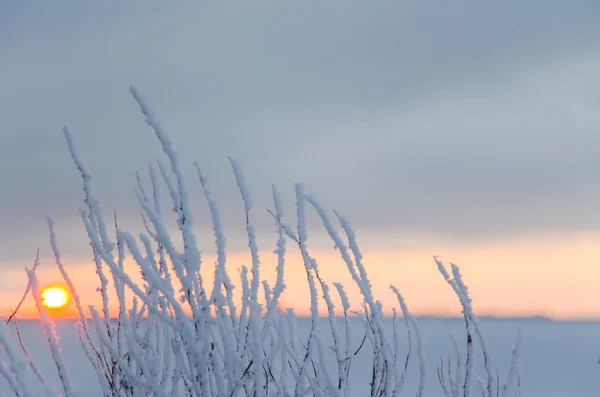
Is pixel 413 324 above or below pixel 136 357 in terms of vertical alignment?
above

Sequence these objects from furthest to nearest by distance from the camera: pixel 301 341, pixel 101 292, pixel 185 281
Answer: pixel 301 341 < pixel 101 292 < pixel 185 281

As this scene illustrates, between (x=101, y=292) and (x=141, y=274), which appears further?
(x=101, y=292)

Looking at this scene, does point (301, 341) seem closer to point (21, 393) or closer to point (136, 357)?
point (136, 357)

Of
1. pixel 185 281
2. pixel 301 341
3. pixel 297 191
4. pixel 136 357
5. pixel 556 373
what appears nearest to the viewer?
pixel 185 281

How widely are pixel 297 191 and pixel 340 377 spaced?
1009mm

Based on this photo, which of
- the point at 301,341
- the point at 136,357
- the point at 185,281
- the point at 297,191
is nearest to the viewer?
the point at 185,281

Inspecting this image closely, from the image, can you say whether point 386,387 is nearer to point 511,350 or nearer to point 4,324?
point 511,350

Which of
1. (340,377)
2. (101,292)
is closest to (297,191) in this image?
(340,377)

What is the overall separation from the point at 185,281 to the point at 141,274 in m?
0.19

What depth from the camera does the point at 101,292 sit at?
3568 mm

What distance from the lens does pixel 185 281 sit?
274 centimetres

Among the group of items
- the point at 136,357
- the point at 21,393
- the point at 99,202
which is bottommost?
the point at 21,393

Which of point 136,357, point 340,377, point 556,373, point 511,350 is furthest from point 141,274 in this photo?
point 556,373

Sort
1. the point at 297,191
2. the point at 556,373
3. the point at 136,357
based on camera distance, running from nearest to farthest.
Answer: the point at 136,357 → the point at 297,191 → the point at 556,373
